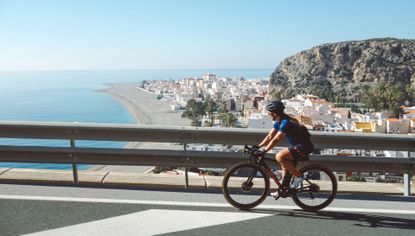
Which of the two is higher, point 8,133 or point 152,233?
point 8,133

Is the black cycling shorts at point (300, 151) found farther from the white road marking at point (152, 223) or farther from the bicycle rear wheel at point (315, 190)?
the white road marking at point (152, 223)

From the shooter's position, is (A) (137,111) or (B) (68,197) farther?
(A) (137,111)

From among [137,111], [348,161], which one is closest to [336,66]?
[137,111]

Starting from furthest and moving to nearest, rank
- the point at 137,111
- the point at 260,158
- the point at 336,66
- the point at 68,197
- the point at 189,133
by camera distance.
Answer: the point at 336,66, the point at 137,111, the point at 189,133, the point at 68,197, the point at 260,158

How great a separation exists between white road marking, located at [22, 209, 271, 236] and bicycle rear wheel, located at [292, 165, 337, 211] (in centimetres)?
59

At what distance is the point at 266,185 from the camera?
509 cm

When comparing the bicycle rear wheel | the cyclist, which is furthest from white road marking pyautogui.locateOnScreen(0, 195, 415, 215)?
the cyclist

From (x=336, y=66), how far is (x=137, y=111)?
85446 mm

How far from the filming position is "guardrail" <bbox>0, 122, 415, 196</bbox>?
5629 millimetres

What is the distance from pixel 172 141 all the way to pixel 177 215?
125 centimetres

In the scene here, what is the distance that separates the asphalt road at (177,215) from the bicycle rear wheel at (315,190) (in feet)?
0.43

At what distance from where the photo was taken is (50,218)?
4.58m

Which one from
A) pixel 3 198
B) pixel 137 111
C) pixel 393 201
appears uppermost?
pixel 3 198

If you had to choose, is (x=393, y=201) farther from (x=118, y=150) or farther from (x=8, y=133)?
(x=8, y=133)
